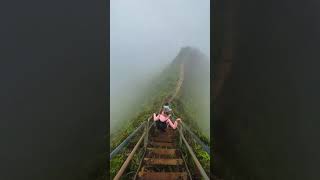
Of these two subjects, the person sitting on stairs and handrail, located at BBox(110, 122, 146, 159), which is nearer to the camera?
handrail, located at BBox(110, 122, 146, 159)

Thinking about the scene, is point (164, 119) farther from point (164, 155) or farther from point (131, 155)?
point (131, 155)

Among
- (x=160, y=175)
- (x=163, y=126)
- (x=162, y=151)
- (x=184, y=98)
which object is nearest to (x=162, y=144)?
(x=162, y=151)

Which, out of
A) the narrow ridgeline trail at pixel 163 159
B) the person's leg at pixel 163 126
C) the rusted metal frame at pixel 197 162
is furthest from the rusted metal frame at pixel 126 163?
the rusted metal frame at pixel 197 162

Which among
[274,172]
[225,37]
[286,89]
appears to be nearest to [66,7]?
[225,37]

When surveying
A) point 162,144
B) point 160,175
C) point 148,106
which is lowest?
point 160,175

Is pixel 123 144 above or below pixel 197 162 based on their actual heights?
above

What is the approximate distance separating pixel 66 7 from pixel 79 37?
0.92 feet

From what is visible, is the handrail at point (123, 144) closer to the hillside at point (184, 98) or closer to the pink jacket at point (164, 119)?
the hillside at point (184, 98)

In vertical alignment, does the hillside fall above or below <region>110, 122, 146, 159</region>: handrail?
above

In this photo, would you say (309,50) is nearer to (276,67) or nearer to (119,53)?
(276,67)

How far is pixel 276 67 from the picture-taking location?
2.38 metres

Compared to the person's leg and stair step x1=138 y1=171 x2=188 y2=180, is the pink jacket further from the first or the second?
stair step x1=138 y1=171 x2=188 y2=180

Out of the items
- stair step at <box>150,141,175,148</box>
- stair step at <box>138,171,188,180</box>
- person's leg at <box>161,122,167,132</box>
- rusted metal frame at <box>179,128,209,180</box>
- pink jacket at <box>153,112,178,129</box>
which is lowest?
stair step at <box>138,171,188,180</box>

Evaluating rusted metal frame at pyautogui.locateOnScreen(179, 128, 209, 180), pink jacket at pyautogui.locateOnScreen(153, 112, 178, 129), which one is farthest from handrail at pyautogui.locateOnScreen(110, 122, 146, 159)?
rusted metal frame at pyautogui.locateOnScreen(179, 128, 209, 180)
